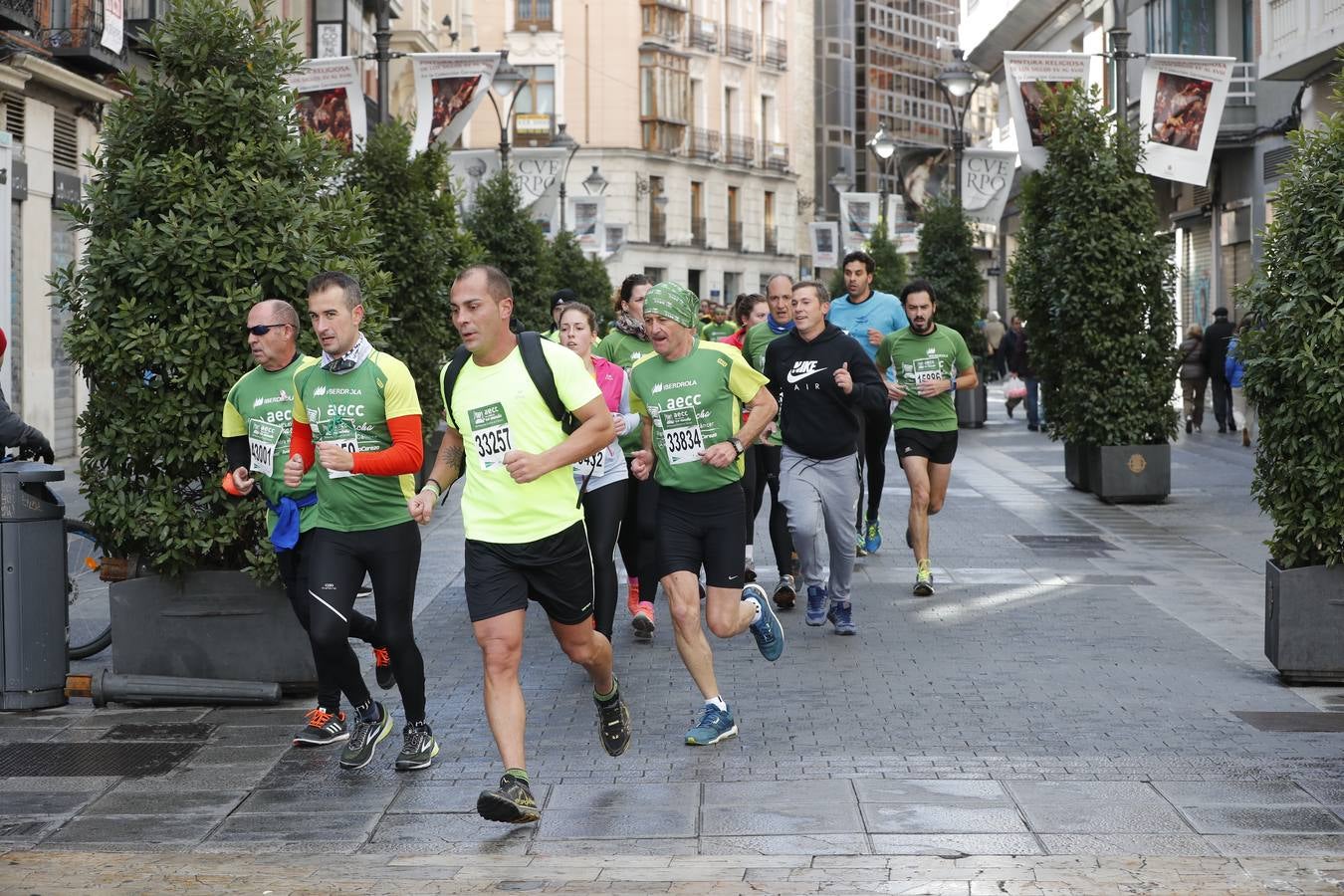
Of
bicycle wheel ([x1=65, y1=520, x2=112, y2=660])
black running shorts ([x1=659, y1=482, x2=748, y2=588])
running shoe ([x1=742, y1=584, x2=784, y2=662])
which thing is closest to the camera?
black running shorts ([x1=659, y1=482, x2=748, y2=588])

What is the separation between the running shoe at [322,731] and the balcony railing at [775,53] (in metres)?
73.6

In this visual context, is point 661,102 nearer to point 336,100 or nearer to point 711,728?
point 336,100

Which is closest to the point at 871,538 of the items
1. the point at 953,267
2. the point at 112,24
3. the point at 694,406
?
the point at 694,406

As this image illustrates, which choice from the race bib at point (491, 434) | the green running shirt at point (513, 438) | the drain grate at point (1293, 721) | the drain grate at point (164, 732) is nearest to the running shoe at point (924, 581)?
the drain grate at point (1293, 721)

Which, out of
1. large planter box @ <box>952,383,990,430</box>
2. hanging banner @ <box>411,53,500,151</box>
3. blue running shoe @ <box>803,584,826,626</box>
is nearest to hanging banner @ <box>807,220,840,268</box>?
large planter box @ <box>952,383,990,430</box>

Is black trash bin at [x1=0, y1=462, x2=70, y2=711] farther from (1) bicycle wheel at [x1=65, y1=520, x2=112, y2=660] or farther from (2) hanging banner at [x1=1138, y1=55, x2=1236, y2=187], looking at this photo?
(2) hanging banner at [x1=1138, y1=55, x2=1236, y2=187]

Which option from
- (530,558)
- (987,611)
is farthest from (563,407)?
A: (987,611)

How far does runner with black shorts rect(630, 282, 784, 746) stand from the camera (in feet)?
25.7

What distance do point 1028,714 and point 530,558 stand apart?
2570 mm

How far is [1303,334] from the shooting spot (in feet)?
28.4

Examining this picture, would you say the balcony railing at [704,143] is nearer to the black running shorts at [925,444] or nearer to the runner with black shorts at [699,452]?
the black running shorts at [925,444]

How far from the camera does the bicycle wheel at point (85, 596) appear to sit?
31.8 feet

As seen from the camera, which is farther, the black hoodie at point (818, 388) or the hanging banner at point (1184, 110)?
the hanging banner at point (1184, 110)

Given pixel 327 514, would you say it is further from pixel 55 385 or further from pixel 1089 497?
pixel 55 385
